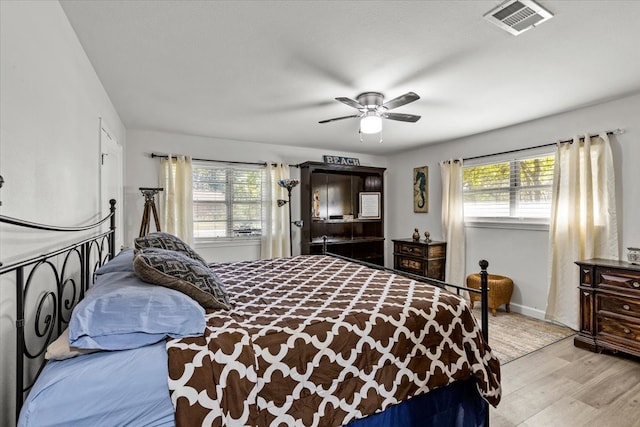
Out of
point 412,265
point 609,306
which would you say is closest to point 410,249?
point 412,265

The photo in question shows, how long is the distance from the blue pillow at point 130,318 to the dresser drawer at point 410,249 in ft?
13.3

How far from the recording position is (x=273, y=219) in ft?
15.9

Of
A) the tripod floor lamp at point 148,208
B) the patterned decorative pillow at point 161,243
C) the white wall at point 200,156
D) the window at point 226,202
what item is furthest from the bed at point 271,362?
the window at point 226,202

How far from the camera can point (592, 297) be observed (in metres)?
2.94

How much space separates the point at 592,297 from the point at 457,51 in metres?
2.59

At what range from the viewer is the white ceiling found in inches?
68.9

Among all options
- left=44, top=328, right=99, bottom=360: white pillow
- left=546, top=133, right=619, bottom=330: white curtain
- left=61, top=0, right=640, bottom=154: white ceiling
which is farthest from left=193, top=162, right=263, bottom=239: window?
left=546, top=133, right=619, bottom=330: white curtain

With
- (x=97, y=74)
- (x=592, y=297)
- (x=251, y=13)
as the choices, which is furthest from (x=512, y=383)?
(x=97, y=74)

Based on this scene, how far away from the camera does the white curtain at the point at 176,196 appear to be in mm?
4195

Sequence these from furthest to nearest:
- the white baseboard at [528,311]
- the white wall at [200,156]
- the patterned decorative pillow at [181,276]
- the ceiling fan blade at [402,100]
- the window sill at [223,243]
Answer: the window sill at [223,243] → the white wall at [200,156] → the white baseboard at [528,311] → the ceiling fan blade at [402,100] → the patterned decorative pillow at [181,276]

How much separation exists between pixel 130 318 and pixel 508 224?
4.37m

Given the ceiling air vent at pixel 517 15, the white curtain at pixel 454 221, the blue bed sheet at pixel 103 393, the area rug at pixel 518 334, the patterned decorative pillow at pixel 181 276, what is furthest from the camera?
the white curtain at pixel 454 221

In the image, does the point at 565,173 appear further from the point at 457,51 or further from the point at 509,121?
the point at 457,51

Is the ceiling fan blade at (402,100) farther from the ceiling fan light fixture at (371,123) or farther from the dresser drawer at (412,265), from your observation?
the dresser drawer at (412,265)
